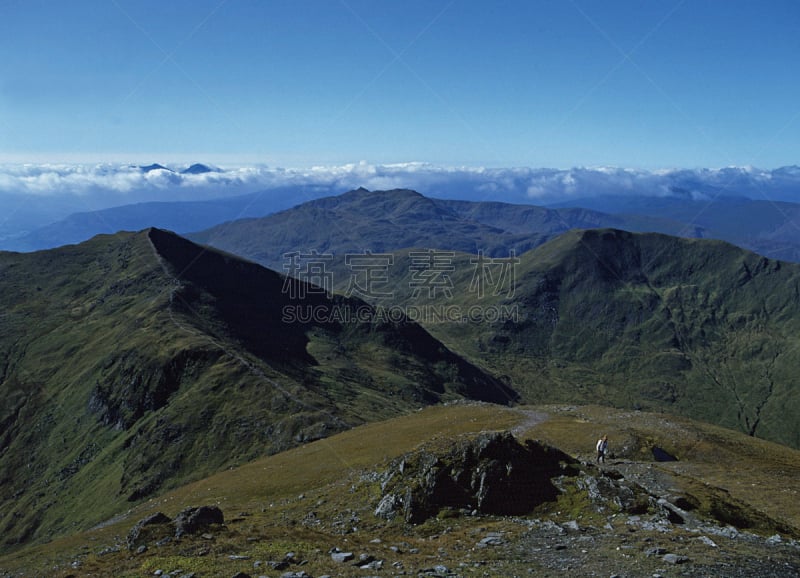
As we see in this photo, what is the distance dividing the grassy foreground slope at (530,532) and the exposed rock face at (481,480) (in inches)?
38.8

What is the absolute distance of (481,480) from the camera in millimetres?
37312

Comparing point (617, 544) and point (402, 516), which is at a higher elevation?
point (617, 544)

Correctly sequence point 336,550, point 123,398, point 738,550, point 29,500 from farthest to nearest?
point 123,398
point 29,500
point 336,550
point 738,550

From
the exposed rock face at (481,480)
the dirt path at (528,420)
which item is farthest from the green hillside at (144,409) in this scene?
the exposed rock face at (481,480)

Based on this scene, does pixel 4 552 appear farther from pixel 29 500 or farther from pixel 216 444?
pixel 216 444

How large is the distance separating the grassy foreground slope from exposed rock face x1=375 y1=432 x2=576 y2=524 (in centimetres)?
99

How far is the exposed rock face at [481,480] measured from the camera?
36.4 m

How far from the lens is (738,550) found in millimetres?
26922

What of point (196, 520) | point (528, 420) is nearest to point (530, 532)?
point (196, 520)

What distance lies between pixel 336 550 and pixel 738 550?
815 inches

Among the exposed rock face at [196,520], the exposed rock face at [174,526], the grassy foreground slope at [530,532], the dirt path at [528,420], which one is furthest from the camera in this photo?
the dirt path at [528,420]

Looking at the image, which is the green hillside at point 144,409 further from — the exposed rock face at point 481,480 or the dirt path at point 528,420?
the exposed rock face at point 481,480

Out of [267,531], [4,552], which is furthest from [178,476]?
[267,531]

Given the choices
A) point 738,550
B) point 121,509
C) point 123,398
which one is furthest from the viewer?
point 123,398
